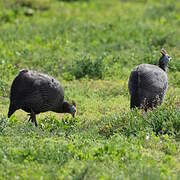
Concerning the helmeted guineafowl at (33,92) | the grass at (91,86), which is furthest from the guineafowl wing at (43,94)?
the grass at (91,86)

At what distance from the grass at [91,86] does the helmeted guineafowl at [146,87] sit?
0.84 feet

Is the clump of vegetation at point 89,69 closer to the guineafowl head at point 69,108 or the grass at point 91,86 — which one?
the grass at point 91,86

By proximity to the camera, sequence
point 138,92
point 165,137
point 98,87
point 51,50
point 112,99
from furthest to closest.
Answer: point 51,50 → point 98,87 → point 112,99 → point 138,92 → point 165,137

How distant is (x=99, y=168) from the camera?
295 inches

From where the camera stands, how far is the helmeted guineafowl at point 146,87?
985 centimetres

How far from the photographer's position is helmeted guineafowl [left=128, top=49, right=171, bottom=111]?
9.85 m

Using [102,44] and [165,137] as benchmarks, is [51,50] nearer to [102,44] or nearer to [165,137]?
[102,44]

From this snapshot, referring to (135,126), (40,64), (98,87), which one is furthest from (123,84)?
(135,126)

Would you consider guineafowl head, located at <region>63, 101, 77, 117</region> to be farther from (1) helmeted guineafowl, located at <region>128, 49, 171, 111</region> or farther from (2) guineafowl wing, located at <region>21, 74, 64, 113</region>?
(1) helmeted guineafowl, located at <region>128, 49, 171, 111</region>

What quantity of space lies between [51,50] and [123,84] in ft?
8.88

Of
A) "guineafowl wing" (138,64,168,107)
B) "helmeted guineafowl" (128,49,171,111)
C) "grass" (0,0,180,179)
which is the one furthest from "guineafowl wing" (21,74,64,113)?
"guineafowl wing" (138,64,168,107)

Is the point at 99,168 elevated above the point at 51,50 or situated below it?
above

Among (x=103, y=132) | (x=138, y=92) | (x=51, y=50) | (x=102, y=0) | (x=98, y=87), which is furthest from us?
(x=102, y=0)

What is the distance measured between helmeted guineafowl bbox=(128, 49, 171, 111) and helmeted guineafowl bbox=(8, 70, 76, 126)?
47.7 inches
